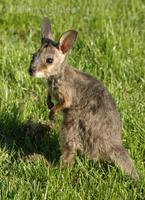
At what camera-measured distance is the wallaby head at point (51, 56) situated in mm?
5829

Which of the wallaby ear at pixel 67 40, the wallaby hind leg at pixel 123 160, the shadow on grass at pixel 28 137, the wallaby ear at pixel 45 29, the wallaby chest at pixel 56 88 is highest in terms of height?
the wallaby ear at pixel 45 29

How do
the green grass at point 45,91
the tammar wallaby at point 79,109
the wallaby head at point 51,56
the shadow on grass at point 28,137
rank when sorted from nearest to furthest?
the green grass at point 45,91
the tammar wallaby at point 79,109
the wallaby head at point 51,56
the shadow on grass at point 28,137

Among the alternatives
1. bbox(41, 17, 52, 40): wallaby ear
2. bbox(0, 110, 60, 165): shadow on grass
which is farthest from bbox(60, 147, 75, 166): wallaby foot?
bbox(41, 17, 52, 40): wallaby ear

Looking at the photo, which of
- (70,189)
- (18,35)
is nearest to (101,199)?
(70,189)

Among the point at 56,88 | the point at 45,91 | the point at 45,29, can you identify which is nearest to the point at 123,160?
the point at 56,88

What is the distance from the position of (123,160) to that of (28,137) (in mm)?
1168

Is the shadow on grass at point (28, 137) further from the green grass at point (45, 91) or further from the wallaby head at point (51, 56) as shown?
the wallaby head at point (51, 56)

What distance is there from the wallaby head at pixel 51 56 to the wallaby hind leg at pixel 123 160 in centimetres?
92

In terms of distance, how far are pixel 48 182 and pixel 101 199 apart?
0.47 metres

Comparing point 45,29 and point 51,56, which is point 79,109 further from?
point 45,29

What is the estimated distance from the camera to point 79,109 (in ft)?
19.2

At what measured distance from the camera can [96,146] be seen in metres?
5.73

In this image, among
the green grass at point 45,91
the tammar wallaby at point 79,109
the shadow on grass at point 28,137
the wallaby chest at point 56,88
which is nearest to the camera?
the green grass at point 45,91

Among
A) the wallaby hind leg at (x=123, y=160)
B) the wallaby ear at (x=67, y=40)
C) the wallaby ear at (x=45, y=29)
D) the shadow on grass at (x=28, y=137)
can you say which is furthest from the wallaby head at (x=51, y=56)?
the wallaby hind leg at (x=123, y=160)
